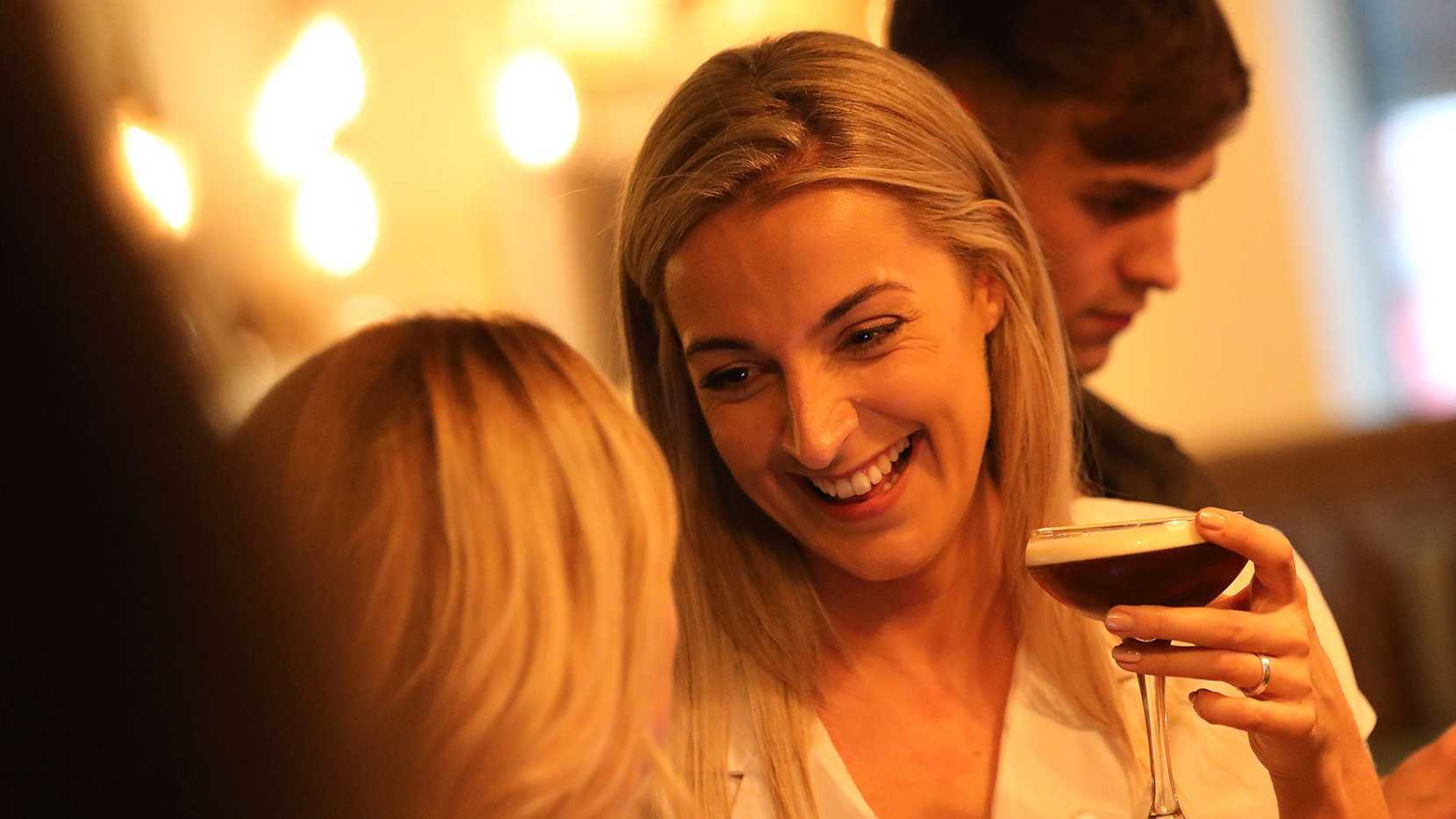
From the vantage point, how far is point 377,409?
1089mm

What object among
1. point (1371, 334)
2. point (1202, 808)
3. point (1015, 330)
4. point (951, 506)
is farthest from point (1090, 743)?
point (1371, 334)

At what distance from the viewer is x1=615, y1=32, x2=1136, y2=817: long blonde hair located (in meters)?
1.71

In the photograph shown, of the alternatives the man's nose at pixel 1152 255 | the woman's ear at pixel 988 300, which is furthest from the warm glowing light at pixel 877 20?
the woman's ear at pixel 988 300

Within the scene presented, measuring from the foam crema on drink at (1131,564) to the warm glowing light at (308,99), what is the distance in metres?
3.88

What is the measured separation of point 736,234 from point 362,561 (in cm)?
79

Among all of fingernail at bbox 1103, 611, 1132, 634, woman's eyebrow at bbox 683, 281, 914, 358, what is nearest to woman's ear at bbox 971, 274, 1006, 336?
woman's eyebrow at bbox 683, 281, 914, 358

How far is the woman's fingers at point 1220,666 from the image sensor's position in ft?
4.70

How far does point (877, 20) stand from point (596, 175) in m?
A: 2.57

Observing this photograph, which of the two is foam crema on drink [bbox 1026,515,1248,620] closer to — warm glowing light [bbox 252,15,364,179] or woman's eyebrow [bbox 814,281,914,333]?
woman's eyebrow [bbox 814,281,914,333]

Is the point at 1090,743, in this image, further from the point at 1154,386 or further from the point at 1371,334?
the point at 1371,334

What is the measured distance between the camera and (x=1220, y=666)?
1428 mm

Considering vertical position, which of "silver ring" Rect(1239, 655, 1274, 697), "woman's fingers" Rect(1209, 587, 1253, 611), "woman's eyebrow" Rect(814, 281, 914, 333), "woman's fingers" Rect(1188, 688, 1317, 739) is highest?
"woman's eyebrow" Rect(814, 281, 914, 333)

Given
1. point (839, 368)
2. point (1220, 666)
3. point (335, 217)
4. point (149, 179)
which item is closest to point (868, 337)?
point (839, 368)

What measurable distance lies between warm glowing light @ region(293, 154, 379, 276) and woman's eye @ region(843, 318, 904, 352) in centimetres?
410
